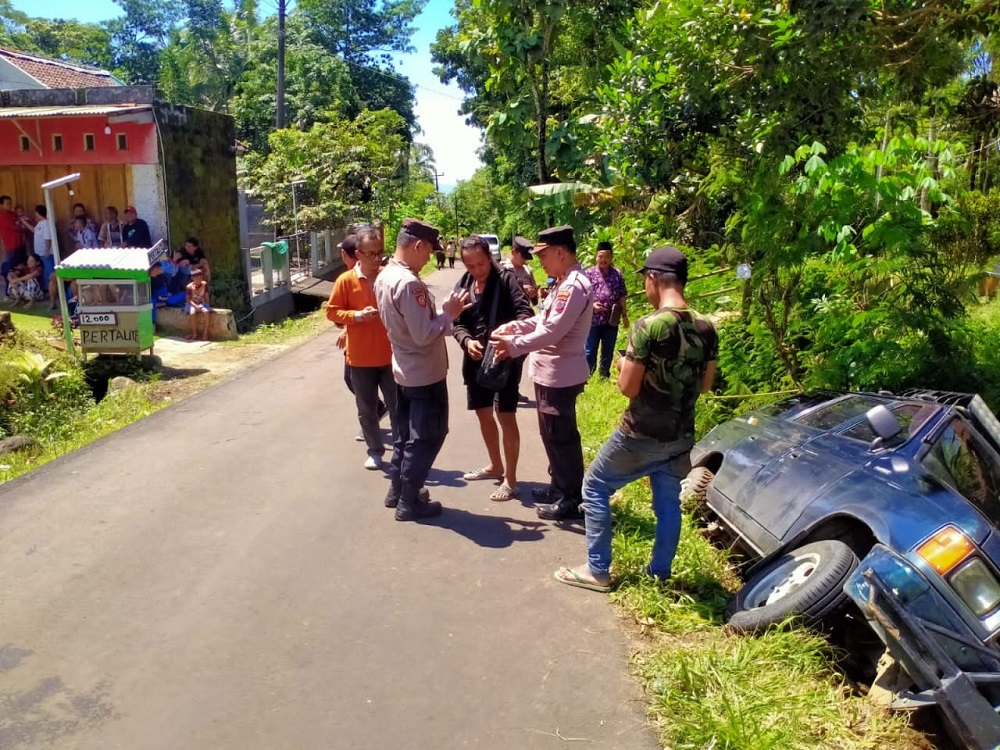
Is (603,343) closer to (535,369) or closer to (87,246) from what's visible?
(535,369)

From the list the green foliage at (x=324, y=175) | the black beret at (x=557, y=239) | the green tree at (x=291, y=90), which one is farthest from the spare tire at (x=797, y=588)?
the green tree at (x=291, y=90)

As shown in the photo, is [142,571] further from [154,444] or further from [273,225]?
[273,225]

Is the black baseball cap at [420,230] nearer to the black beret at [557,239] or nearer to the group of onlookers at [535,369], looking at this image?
the group of onlookers at [535,369]

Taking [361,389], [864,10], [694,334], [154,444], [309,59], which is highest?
[309,59]

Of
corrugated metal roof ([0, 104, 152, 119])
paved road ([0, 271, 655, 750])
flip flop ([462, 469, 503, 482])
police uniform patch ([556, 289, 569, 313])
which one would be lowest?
flip flop ([462, 469, 503, 482])

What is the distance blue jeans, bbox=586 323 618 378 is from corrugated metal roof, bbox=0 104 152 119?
8.95 meters

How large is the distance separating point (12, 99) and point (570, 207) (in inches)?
415

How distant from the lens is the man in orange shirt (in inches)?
238

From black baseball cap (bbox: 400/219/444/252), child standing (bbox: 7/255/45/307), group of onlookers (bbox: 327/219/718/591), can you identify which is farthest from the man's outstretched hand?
child standing (bbox: 7/255/45/307)

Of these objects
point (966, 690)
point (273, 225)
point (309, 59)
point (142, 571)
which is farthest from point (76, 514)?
point (309, 59)

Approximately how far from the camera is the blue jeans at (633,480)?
163 inches

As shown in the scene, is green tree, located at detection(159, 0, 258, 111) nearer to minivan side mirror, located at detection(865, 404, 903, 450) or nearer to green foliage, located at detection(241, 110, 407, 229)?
green foliage, located at detection(241, 110, 407, 229)

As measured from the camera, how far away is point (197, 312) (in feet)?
42.1

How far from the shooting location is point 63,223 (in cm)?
1502
